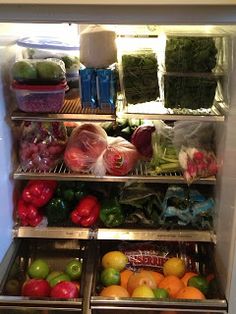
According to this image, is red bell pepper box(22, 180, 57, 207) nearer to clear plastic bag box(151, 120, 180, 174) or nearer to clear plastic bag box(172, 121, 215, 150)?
clear plastic bag box(151, 120, 180, 174)

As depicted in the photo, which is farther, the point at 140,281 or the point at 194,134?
the point at 194,134

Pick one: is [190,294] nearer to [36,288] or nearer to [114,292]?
[114,292]

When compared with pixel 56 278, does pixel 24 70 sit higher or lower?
higher

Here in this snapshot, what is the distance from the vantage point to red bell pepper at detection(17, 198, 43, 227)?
1.69m

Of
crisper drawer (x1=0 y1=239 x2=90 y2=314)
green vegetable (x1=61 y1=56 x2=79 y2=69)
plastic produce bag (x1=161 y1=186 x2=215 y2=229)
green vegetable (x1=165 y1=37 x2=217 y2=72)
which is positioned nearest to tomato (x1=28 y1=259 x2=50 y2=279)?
crisper drawer (x1=0 y1=239 x2=90 y2=314)

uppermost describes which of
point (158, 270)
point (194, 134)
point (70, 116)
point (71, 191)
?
point (70, 116)

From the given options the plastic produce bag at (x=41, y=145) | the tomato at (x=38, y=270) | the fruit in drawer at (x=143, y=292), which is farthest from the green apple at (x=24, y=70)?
the fruit in drawer at (x=143, y=292)

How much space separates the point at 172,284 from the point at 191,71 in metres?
0.73

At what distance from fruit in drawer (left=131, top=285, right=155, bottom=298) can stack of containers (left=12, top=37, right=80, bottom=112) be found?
0.67 metres

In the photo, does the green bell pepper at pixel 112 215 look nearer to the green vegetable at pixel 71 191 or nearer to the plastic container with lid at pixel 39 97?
the green vegetable at pixel 71 191

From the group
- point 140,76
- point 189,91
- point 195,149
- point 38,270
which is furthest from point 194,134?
point 38,270

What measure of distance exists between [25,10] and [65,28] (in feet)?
1.95

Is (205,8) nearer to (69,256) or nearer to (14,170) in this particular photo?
(14,170)

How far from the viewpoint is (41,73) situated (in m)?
1.52
